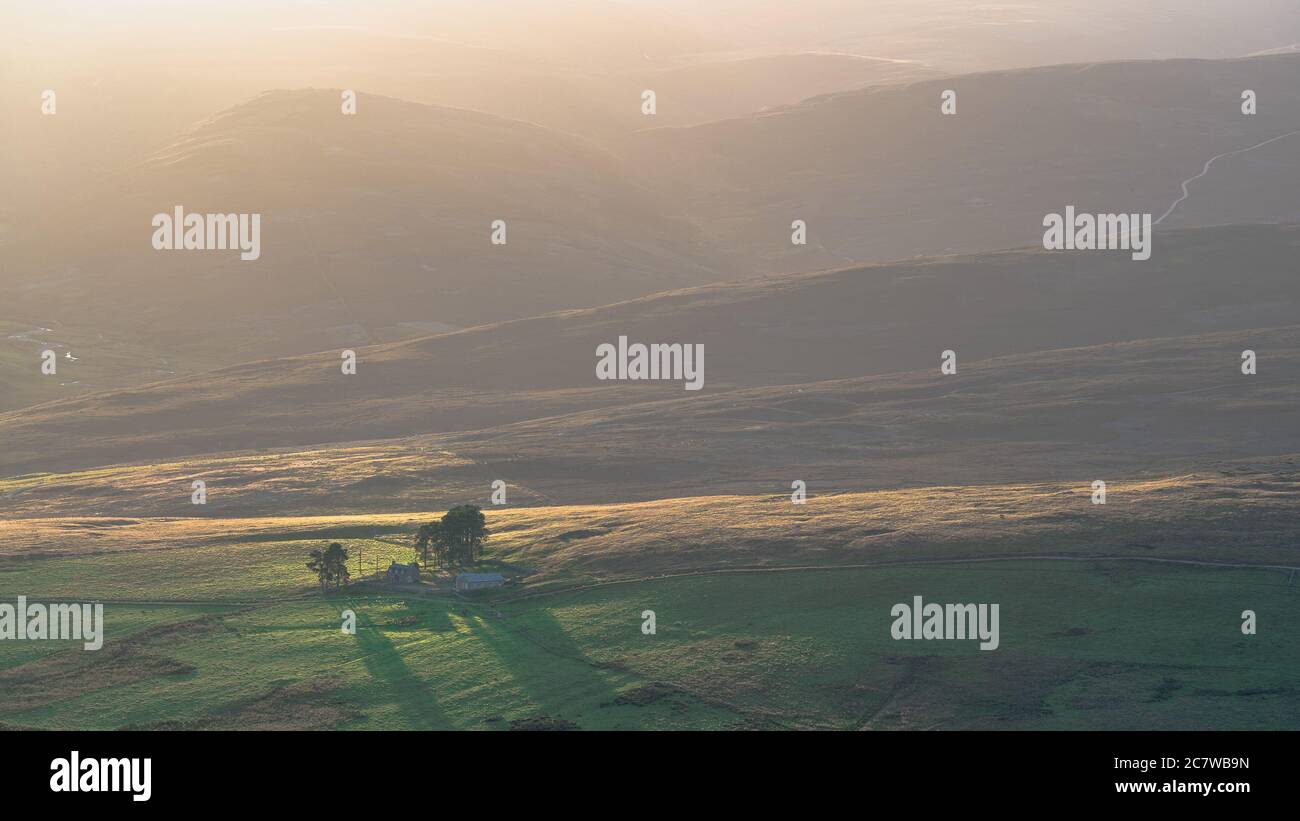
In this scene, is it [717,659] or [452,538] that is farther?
[452,538]

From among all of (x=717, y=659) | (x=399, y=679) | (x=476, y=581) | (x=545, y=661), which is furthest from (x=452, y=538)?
(x=717, y=659)

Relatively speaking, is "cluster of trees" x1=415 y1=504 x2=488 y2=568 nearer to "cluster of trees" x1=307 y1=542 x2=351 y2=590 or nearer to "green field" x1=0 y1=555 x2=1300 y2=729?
"cluster of trees" x1=307 y1=542 x2=351 y2=590

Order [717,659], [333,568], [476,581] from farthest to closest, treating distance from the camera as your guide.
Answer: [333,568], [476,581], [717,659]

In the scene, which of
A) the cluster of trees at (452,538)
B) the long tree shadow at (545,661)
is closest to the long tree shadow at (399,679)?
the long tree shadow at (545,661)

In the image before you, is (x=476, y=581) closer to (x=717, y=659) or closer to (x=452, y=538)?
(x=452, y=538)
